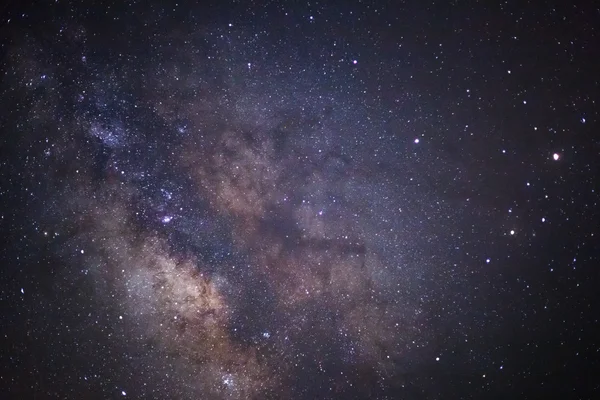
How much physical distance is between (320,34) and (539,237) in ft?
8.99

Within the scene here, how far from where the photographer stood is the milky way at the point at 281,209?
2842mm

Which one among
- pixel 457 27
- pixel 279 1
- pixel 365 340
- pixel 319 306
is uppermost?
pixel 279 1

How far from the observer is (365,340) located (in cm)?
317

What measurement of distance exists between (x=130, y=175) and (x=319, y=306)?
2.04 metres

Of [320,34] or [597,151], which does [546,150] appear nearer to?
[597,151]

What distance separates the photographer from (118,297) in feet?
9.86

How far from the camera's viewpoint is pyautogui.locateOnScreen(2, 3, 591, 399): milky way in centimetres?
284

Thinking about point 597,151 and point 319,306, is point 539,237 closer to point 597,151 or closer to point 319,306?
point 597,151

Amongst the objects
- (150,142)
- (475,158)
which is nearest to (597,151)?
(475,158)

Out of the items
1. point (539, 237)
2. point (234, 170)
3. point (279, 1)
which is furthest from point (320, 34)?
point (539, 237)

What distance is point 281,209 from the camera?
300cm

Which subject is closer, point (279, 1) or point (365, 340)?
point (279, 1)

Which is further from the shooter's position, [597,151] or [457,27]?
[597,151]

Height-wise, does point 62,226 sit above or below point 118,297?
above
